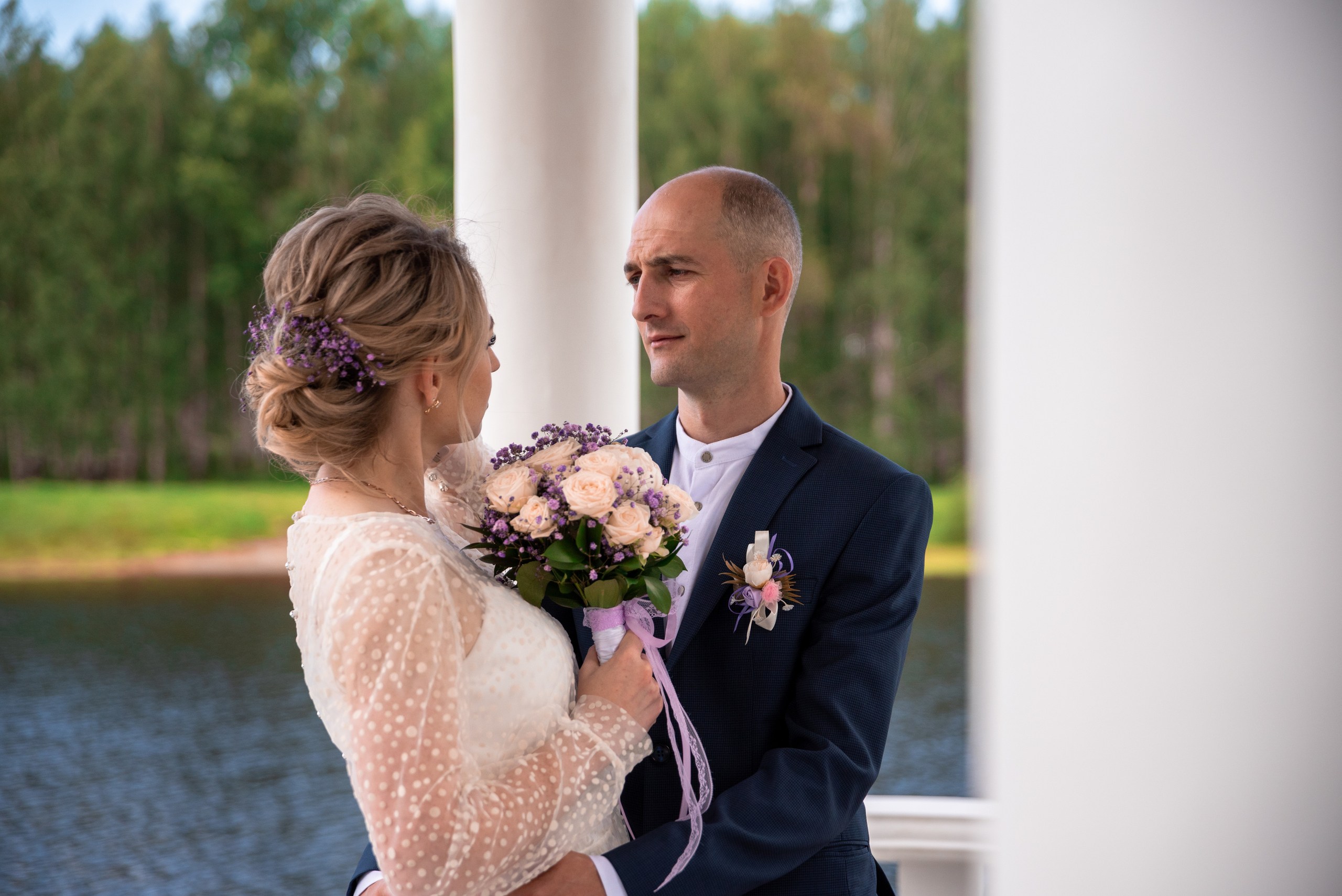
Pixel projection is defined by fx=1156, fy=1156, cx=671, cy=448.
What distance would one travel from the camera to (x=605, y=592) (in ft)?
7.33

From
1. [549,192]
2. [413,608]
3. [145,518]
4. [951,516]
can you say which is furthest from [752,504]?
[145,518]

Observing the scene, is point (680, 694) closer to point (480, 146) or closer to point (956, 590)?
point (480, 146)

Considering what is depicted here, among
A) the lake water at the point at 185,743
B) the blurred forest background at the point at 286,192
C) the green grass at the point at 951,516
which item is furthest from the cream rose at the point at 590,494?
the blurred forest background at the point at 286,192

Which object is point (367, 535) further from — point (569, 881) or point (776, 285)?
point (776, 285)

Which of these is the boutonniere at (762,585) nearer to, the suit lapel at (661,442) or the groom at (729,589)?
the groom at (729,589)

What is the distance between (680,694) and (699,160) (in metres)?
27.9

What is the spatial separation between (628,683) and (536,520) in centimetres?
40

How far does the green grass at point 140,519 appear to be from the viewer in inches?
1074

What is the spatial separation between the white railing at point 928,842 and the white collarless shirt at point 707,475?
1132mm

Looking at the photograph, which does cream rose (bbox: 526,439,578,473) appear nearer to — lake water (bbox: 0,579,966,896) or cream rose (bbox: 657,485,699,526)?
cream rose (bbox: 657,485,699,526)

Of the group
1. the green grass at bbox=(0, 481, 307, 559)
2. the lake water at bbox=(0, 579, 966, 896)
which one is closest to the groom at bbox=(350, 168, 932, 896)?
the lake water at bbox=(0, 579, 966, 896)

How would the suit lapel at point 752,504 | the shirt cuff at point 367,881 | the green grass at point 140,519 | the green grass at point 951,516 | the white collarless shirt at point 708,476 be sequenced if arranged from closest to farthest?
the shirt cuff at point 367,881 < the suit lapel at point 752,504 < the white collarless shirt at point 708,476 < the green grass at point 951,516 < the green grass at point 140,519

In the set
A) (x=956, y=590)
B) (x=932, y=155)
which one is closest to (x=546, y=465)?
(x=956, y=590)

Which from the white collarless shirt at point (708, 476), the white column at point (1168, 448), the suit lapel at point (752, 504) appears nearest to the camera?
the white column at point (1168, 448)
